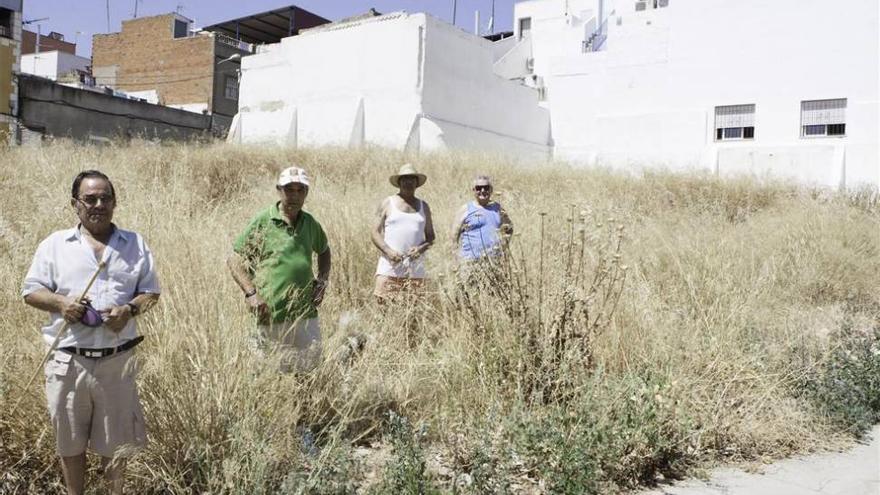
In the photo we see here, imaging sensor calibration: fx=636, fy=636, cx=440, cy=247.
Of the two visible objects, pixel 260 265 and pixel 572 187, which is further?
pixel 572 187

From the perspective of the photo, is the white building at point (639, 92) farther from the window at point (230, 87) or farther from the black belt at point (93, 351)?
the black belt at point (93, 351)

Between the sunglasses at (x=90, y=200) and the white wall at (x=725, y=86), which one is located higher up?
the white wall at (x=725, y=86)

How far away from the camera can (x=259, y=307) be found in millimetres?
3650

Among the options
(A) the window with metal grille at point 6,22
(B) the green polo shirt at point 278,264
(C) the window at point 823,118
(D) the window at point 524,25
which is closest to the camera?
(B) the green polo shirt at point 278,264

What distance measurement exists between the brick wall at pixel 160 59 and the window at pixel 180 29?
249 mm

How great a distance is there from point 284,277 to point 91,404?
4.25 ft

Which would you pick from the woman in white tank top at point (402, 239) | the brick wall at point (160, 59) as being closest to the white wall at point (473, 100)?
the woman in white tank top at point (402, 239)

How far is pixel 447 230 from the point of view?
8047mm

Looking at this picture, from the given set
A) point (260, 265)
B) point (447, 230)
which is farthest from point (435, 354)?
point (447, 230)

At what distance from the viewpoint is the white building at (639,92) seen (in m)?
20.7

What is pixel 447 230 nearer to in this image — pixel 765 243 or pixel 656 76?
pixel 765 243

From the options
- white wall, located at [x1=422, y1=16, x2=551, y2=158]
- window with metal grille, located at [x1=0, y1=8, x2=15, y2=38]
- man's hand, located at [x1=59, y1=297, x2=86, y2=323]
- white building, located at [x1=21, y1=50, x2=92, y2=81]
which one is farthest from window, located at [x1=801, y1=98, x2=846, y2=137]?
white building, located at [x1=21, y1=50, x2=92, y2=81]

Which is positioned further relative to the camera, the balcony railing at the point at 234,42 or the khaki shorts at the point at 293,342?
the balcony railing at the point at 234,42

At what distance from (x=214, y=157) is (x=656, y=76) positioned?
18.1m
